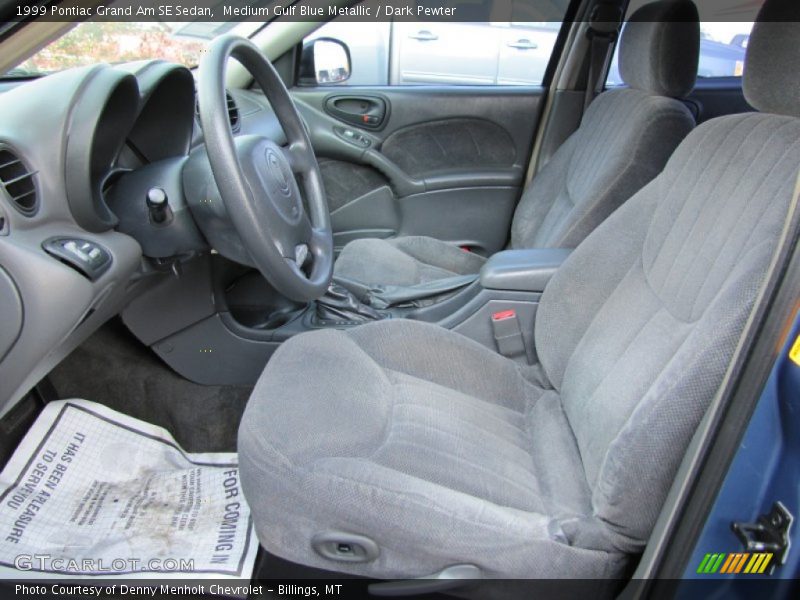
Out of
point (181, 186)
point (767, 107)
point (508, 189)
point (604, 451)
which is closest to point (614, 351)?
point (604, 451)

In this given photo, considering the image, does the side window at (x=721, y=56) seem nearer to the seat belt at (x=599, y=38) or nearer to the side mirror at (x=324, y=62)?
the seat belt at (x=599, y=38)

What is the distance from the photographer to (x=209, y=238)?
1.39 meters

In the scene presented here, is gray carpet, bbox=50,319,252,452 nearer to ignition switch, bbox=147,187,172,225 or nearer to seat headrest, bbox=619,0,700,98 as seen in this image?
ignition switch, bbox=147,187,172,225

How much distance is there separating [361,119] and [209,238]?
1404 mm

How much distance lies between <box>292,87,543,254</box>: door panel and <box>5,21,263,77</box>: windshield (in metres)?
0.57

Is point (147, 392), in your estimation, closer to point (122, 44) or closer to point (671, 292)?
point (122, 44)

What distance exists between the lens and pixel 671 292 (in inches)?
45.9

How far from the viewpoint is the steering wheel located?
3.77 ft

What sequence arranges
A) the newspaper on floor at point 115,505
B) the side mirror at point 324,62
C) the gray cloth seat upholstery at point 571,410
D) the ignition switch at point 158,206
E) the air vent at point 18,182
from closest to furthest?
the gray cloth seat upholstery at point 571,410 → the air vent at point 18,182 → the ignition switch at point 158,206 → the newspaper on floor at point 115,505 → the side mirror at point 324,62

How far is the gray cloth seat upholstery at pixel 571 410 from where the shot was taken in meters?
1.00

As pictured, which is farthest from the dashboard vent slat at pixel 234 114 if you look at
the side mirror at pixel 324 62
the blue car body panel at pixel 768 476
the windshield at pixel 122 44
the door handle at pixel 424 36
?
the blue car body panel at pixel 768 476

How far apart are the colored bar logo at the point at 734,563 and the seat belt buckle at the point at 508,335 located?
2.46 feet

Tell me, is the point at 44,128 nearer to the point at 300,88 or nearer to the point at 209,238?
the point at 209,238

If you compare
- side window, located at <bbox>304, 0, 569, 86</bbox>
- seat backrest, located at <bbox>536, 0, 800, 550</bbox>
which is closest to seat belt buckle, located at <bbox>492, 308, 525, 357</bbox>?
seat backrest, located at <bbox>536, 0, 800, 550</bbox>
